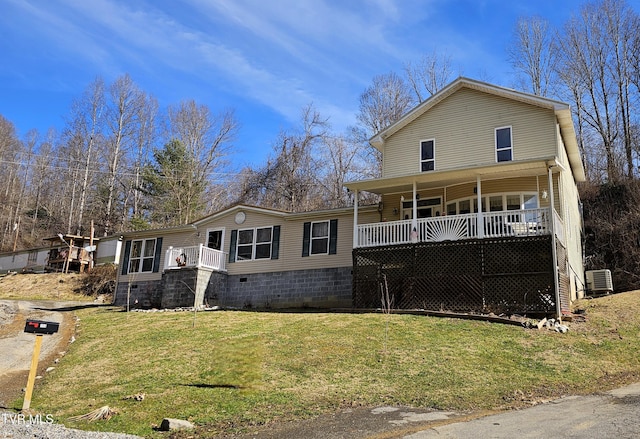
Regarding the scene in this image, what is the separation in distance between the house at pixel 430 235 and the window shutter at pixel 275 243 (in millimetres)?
54

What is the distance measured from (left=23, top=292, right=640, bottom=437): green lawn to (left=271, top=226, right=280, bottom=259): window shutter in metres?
6.75

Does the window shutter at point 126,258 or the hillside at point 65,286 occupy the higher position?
the window shutter at point 126,258

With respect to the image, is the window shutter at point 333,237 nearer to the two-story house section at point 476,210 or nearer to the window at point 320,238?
the window at point 320,238

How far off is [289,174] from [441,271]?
2327 centimetres

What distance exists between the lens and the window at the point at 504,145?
1878cm

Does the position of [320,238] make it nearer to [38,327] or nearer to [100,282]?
[38,327]

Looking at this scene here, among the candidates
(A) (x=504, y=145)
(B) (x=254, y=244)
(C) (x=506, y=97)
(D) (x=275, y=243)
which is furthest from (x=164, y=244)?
(C) (x=506, y=97)

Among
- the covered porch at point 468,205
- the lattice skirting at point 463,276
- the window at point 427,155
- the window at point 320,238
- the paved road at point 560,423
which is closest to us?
the paved road at point 560,423

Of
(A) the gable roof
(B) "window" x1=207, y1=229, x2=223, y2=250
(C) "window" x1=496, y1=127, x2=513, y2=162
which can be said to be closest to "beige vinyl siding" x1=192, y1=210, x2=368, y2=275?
(B) "window" x1=207, y1=229, x2=223, y2=250

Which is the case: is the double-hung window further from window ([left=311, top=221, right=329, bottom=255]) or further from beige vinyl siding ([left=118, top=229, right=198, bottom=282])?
beige vinyl siding ([left=118, top=229, right=198, bottom=282])

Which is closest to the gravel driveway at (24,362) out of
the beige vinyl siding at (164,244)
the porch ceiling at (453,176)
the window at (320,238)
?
the beige vinyl siding at (164,244)

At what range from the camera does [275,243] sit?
22.2 meters

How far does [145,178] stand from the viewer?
38156 millimetres

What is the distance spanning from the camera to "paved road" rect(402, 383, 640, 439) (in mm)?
6301
